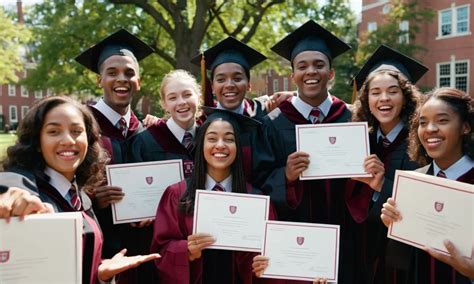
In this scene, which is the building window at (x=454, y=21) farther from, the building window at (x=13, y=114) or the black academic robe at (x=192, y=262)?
the building window at (x=13, y=114)

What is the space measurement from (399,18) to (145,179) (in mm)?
26306

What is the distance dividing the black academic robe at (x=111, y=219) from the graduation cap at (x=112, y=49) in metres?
0.63

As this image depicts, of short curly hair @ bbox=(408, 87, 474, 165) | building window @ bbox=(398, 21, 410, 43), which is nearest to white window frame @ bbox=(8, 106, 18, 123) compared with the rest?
building window @ bbox=(398, 21, 410, 43)

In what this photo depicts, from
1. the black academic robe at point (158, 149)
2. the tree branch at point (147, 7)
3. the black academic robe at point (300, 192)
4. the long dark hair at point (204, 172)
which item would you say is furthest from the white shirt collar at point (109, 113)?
the tree branch at point (147, 7)

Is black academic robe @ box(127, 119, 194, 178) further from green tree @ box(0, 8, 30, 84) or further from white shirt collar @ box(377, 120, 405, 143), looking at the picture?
green tree @ box(0, 8, 30, 84)

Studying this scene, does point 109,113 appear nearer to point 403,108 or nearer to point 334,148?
point 334,148

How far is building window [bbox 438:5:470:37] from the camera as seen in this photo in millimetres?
27906

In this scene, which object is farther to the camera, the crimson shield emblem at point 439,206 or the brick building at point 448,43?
the brick building at point 448,43

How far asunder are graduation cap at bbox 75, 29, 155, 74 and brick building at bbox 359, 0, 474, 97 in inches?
977

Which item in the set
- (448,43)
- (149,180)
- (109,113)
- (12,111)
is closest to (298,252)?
(149,180)

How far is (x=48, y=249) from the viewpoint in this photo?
232 centimetres

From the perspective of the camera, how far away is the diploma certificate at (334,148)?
338 cm

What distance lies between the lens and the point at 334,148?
342 centimetres

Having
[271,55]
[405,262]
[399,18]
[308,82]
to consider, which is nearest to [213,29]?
[271,55]
